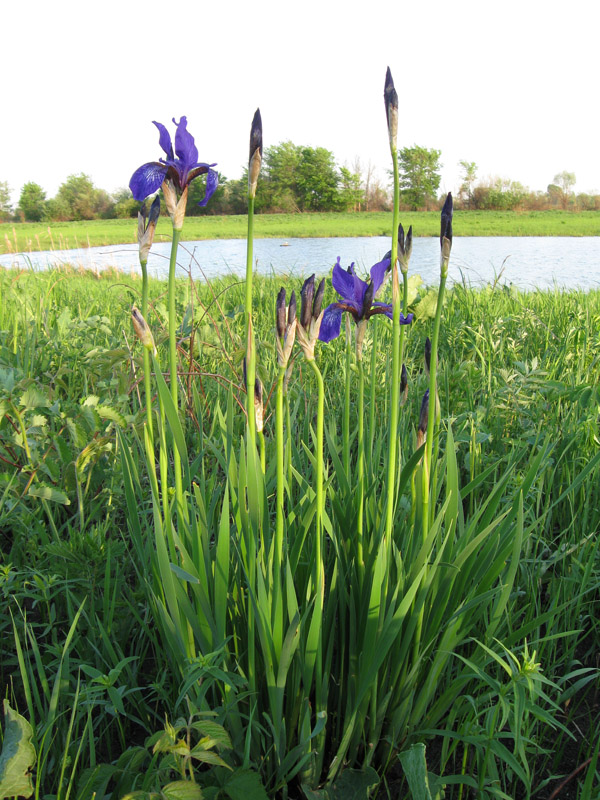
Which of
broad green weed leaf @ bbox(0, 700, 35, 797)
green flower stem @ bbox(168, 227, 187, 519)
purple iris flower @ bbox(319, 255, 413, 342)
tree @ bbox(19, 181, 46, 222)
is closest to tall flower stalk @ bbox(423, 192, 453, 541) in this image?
purple iris flower @ bbox(319, 255, 413, 342)

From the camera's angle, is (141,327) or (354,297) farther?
(354,297)

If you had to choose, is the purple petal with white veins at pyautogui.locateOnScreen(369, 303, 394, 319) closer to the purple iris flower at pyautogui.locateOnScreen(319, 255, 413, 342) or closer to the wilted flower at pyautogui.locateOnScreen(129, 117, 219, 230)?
the purple iris flower at pyautogui.locateOnScreen(319, 255, 413, 342)

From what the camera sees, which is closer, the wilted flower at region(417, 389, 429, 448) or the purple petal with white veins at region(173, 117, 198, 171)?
the purple petal with white veins at region(173, 117, 198, 171)

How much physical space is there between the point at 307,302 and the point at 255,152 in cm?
25

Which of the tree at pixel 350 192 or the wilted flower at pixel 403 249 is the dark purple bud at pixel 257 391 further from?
the tree at pixel 350 192

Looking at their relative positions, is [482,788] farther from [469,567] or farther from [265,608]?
[265,608]

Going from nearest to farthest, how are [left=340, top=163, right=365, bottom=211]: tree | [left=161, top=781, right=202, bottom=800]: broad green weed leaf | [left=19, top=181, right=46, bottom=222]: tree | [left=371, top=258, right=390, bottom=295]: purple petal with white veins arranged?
[left=161, top=781, right=202, bottom=800]: broad green weed leaf < [left=371, top=258, right=390, bottom=295]: purple petal with white veins < [left=340, top=163, right=365, bottom=211]: tree < [left=19, top=181, right=46, bottom=222]: tree

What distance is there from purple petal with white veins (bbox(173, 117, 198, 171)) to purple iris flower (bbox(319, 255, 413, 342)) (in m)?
0.29


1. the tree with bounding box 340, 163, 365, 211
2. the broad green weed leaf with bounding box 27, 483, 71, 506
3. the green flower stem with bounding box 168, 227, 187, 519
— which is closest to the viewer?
the green flower stem with bounding box 168, 227, 187, 519

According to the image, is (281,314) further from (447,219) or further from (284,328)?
(447,219)

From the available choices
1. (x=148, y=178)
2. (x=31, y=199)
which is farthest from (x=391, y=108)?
(x=31, y=199)

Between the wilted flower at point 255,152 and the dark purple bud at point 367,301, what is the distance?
26 centimetres

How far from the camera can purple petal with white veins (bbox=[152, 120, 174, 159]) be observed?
88cm

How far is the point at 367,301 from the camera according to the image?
938 mm
